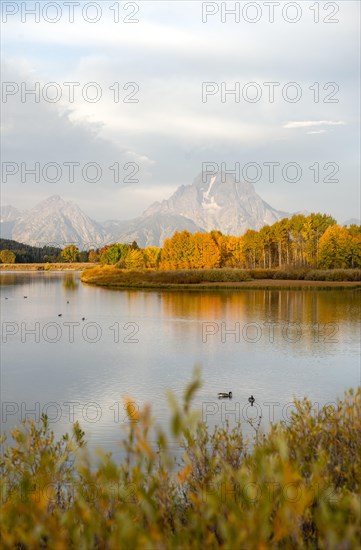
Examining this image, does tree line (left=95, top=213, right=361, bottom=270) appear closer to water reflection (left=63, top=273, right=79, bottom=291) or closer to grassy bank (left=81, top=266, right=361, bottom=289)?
grassy bank (left=81, top=266, right=361, bottom=289)

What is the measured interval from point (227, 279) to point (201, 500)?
90012 millimetres

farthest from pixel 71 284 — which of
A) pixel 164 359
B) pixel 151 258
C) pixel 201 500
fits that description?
pixel 201 500

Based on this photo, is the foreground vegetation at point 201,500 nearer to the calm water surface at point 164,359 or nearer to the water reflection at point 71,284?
the calm water surface at point 164,359

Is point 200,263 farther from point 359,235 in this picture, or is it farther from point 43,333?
point 43,333

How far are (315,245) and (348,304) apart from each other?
66722 mm

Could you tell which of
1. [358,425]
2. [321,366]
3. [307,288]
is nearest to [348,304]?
[307,288]

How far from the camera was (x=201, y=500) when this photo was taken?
6363 millimetres

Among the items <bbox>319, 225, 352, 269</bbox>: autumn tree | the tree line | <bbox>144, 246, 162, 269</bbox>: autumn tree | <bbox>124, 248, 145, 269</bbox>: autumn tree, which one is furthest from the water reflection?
<bbox>319, 225, 352, 269</bbox>: autumn tree

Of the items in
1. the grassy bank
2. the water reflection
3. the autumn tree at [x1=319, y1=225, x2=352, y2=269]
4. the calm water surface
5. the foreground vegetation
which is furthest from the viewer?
the autumn tree at [x1=319, y1=225, x2=352, y2=269]

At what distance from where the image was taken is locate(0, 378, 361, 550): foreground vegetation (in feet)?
14.7

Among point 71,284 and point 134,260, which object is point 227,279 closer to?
point 71,284

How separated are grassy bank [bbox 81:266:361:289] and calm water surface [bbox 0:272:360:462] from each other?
33684mm

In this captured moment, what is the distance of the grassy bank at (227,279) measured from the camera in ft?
293

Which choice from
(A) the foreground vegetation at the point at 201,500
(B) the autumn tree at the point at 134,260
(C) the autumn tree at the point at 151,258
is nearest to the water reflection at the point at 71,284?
(B) the autumn tree at the point at 134,260
